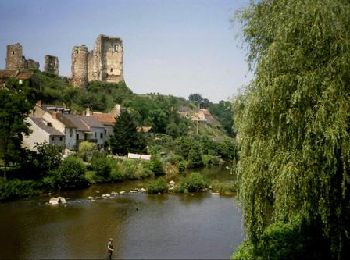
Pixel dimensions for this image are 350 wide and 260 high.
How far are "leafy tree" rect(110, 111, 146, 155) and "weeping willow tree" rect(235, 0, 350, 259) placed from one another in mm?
54399

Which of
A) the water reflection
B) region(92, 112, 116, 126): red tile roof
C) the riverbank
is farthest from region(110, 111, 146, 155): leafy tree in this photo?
the water reflection

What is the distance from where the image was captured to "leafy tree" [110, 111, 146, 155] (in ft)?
→ 237

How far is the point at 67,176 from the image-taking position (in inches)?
2004

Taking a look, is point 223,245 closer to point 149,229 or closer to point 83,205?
point 149,229

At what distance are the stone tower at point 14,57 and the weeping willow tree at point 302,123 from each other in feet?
286

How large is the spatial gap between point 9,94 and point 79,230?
22951mm

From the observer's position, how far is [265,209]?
61.0 feet

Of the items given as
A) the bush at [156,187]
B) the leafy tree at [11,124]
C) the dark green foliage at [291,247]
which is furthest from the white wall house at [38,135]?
the dark green foliage at [291,247]

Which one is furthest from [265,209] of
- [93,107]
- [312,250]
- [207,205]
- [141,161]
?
[93,107]

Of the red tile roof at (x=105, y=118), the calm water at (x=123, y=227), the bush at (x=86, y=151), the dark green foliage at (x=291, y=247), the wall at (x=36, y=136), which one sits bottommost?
the calm water at (x=123, y=227)

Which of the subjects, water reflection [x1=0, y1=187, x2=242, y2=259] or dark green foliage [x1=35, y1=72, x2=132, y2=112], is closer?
water reflection [x1=0, y1=187, x2=242, y2=259]

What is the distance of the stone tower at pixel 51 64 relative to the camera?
106 meters

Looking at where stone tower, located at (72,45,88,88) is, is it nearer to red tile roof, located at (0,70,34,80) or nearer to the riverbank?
red tile roof, located at (0,70,34,80)

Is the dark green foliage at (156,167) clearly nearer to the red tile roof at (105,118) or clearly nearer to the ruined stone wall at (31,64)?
the red tile roof at (105,118)
